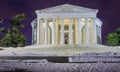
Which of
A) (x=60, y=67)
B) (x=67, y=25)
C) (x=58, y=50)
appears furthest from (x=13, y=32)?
(x=60, y=67)

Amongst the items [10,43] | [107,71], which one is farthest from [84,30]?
[107,71]

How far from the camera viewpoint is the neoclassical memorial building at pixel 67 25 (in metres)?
91.8

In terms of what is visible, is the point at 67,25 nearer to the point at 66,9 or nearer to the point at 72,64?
the point at 66,9

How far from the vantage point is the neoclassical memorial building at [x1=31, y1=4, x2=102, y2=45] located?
91.8 metres

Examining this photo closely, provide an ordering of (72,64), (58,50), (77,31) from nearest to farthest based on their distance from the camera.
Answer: (72,64), (58,50), (77,31)

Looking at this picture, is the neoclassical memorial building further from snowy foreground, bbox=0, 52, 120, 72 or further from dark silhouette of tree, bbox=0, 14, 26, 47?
snowy foreground, bbox=0, 52, 120, 72

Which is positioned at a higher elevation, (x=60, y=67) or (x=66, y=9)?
(x=66, y=9)

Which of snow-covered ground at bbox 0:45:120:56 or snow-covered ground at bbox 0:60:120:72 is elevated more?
snow-covered ground at bbox 0:60:120:72

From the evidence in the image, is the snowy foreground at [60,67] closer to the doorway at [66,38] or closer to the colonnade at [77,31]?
the colonnade at [77,31]

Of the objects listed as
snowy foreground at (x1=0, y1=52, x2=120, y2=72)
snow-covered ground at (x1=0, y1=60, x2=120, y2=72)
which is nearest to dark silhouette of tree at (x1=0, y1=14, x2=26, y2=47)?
snowy foreground at (x1=0, y1=52, x2=120, y2=72)

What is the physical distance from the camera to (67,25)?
96.9 meters

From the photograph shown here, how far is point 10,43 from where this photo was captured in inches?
3199

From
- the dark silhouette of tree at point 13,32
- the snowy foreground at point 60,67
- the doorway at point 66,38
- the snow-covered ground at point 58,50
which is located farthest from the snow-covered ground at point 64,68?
the doorway at point 66,38

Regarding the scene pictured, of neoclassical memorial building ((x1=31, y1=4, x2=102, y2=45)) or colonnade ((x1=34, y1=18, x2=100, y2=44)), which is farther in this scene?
colonnade ((x1=34, y1=18, x2=100, y2=44))
